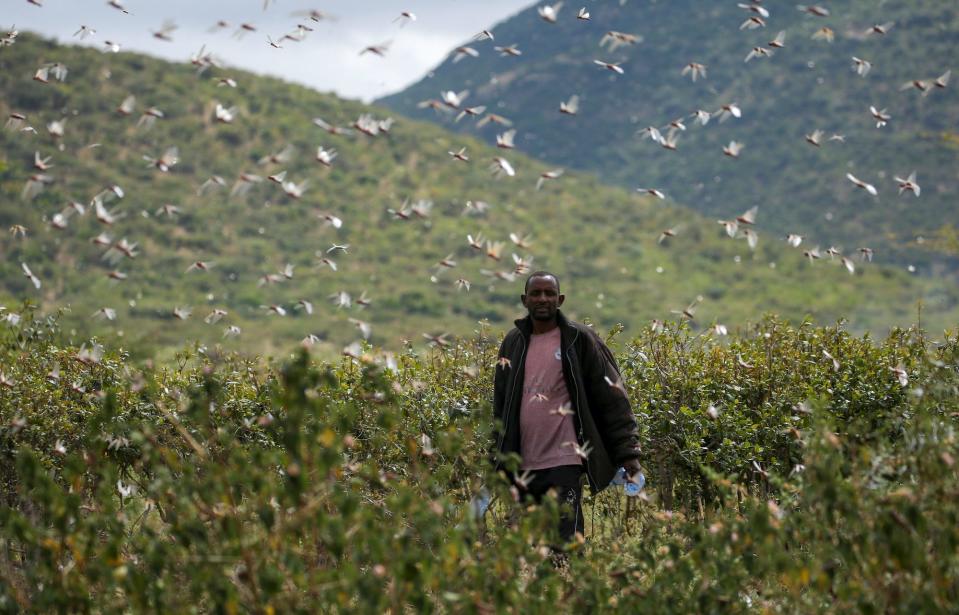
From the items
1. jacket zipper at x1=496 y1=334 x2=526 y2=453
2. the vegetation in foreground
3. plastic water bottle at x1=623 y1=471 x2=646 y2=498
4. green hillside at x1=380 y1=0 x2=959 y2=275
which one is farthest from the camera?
green hillside at x1=380 y1=0 x2=959 y2=275

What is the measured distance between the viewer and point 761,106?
7356cm

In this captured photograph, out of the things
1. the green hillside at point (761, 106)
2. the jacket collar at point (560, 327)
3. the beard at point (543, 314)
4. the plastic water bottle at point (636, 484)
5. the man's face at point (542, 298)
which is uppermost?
the man's face at point (542, 298)

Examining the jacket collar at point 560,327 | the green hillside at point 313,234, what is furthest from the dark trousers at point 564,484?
the green hillside at point 313,234

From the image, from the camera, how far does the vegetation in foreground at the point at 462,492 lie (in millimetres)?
3131

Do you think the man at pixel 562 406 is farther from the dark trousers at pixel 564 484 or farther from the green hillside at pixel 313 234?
the green hillside at pixel 313 234

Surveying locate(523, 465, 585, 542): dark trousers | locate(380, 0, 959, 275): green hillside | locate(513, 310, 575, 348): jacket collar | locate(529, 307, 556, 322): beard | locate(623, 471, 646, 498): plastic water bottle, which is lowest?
locate(380, 0, 959, 275): green hillside

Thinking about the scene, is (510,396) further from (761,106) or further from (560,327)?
(761,106)

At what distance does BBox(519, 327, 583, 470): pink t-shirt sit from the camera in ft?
16.5

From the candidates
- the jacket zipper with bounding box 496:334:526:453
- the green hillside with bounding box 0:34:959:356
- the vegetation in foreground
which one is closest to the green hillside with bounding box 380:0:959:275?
the green hillside with bounding box 0:34:959:356

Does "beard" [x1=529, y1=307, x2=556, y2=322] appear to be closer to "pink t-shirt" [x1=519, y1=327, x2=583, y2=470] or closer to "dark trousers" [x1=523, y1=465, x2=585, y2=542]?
"pink t-shirt" [x1=519, y1=327, x2=583, y2=470]

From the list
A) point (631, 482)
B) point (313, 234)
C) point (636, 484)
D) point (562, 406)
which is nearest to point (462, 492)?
point (562, 406)

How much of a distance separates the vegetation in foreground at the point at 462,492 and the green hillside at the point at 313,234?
21.9 m

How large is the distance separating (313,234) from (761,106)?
44166 mm

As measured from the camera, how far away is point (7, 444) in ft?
20.3
